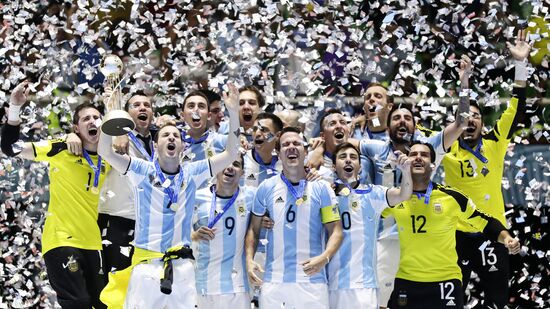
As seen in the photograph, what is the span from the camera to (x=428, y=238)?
988 centimetres

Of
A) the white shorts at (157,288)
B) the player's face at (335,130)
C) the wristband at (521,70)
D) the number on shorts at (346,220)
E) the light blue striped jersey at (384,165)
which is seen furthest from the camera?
the wristband at (521,70)

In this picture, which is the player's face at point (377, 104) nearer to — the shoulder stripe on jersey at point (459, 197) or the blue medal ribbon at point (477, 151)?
the blue medal ribbon at point (477, 151)

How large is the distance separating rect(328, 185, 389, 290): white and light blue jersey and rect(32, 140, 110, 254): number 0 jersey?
1832 mm

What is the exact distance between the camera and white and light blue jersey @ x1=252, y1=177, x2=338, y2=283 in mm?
9445

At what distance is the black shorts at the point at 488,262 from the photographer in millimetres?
10656

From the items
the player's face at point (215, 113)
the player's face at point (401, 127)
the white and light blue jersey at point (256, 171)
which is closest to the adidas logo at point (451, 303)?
the player's face at point (401, 127)

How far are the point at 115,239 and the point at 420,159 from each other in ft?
7.88

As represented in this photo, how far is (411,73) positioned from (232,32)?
179cm

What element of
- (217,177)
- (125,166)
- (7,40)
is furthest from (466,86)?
(7,40)

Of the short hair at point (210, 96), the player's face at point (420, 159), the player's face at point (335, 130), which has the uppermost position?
the short hair at point (210, 96)

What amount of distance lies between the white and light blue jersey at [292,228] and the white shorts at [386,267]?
1.03 m

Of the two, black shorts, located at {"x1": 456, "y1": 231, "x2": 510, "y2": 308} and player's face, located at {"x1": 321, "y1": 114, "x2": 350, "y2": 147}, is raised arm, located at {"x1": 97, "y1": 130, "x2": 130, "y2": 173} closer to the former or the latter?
player's face, located at {"x1": 321, "y1": 114, "x2": 350, "y2": 147}

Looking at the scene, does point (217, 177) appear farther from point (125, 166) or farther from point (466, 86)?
point (466, 86)

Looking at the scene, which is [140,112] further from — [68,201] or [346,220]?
[346,220]
